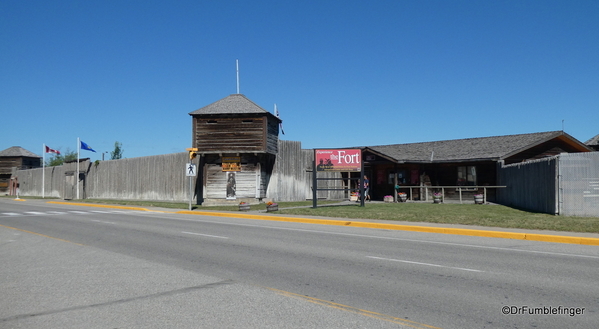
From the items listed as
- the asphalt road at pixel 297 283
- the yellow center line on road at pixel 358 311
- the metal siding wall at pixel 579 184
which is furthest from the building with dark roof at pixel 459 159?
the yellow center line on road at pixel 358 311

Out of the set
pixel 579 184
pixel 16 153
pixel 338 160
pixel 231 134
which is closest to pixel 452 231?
pixel 579 184

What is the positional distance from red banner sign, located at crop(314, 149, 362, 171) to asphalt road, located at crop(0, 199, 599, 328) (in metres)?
12.9

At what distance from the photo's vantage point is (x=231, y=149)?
31.4 m

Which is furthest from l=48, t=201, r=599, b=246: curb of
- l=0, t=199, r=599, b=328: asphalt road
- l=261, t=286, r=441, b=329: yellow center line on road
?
l=261, t=286, r=441, b=329: yellow center line on road

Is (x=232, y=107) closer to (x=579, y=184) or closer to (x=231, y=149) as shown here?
(x=231, y=149)

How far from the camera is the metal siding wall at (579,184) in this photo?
17.0m

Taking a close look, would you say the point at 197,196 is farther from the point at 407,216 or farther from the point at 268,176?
the point at 407,216

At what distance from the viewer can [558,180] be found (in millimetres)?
17578

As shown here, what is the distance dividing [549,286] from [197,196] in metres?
29.1

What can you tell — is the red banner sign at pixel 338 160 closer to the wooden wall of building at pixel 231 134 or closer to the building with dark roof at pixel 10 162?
the wooden wall of building at pixel 231 134

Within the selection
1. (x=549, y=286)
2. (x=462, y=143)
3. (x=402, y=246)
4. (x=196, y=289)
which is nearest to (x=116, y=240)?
(x=196, y=289)

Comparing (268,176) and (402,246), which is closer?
(402,246)

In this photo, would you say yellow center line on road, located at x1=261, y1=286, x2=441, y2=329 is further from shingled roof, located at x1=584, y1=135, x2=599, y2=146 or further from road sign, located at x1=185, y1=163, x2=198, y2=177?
shingled roof, located at x1=584, y1=135, x2=599, y2=146

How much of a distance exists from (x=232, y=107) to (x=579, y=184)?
21819 millimetres
